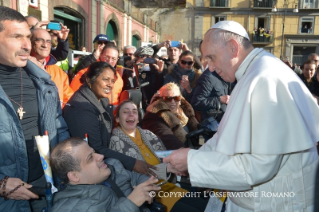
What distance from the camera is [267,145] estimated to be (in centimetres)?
143

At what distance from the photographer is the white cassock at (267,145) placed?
4.77ft

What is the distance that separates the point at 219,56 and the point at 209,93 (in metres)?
2.36

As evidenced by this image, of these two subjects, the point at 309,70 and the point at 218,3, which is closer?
the point at 309,70

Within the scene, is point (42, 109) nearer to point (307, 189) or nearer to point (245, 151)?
point (245, 151)

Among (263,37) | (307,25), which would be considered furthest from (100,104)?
(307,25)

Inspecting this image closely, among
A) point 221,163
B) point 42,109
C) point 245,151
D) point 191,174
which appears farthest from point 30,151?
point 245,151

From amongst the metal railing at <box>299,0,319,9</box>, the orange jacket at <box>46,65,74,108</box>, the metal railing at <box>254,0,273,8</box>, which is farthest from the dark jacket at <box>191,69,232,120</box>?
the metal railing at <box>299,0,319,9</box>

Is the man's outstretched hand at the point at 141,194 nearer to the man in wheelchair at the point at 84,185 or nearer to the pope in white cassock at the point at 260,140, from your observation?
the man in wheelchair at the point at 84,185

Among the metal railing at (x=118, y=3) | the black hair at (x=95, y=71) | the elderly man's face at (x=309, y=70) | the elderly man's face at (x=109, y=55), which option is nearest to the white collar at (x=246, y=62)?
the black hair at (x=95, y=71)

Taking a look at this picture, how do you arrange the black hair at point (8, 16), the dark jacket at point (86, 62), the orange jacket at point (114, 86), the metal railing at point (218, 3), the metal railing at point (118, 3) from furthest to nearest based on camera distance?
the metal railing at point (218, 3) → the metal railing at point (118, 3) → the dark jacket at point (86, 62) → the orange jacket at point (114, 86) → the black hair at point (8, 16)

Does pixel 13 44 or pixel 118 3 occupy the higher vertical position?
pixel 118 3

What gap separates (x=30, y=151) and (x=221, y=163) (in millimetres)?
1466

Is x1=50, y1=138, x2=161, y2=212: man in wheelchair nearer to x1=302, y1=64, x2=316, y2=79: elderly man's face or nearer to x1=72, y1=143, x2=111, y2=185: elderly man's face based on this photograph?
x1=72, y1=143, x2=111, y2=185: elderly man's face

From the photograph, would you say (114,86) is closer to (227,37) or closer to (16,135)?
(16,135)
